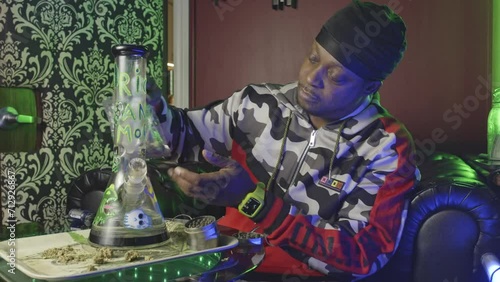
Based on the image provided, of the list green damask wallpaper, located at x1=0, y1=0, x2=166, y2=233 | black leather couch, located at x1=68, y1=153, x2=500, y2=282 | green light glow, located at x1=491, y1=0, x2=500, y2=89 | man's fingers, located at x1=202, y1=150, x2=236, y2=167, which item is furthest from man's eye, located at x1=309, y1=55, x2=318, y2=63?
green damask wallpaper, located at x1=0, y1=0, x2=166, y2=233

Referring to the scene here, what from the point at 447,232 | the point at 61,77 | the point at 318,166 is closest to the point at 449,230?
the point at 447,232

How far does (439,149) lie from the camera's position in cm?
211

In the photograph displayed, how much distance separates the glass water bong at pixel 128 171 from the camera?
3.08 feet

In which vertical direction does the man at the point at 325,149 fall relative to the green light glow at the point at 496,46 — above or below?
below

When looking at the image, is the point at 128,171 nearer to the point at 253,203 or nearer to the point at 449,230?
the point at 253,203

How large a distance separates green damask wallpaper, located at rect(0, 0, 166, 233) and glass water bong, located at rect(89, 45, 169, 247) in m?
1.13

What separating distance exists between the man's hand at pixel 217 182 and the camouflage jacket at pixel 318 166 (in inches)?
5.3

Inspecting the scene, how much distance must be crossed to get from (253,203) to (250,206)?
0.03 feet

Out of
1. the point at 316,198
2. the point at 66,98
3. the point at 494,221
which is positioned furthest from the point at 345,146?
the point at 66,98

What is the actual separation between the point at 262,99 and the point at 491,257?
82cm

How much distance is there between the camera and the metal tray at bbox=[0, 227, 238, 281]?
827 millimetres
